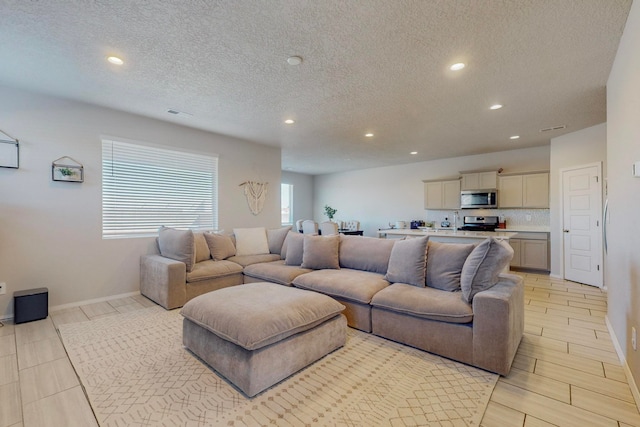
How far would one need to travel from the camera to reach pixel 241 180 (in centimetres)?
543

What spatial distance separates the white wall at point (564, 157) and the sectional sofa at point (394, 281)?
3526 millimetres

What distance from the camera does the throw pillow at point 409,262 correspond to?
2.77 m

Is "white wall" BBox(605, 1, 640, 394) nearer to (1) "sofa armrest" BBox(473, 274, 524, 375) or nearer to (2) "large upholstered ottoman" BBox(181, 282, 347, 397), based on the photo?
(1) "sofa armrest" BBox(473, 274, 524, 375)

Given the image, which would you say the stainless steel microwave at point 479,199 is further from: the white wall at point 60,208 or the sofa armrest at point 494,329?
the white wall at point 60,208

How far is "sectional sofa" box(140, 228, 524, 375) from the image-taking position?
211cm

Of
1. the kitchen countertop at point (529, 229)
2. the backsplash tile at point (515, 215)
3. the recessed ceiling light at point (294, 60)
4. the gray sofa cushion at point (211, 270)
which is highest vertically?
the recessed ceiling light at point (294, 60)

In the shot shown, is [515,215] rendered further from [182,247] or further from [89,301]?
[89,301]

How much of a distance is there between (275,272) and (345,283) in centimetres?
105

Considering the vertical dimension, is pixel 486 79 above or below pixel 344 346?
above

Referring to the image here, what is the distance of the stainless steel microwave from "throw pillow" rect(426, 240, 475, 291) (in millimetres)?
4260

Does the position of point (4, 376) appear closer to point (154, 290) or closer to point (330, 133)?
point (154, 290)

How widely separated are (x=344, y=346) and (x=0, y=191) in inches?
161

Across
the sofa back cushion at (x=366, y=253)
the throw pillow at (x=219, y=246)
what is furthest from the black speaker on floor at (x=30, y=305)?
the sofa back cushion at (x=366, y=253)

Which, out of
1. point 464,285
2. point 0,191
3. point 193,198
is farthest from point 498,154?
point 0,191
